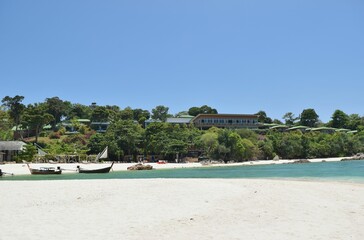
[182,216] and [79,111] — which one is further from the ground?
[79,111]

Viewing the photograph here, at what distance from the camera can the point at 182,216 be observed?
34.4ft

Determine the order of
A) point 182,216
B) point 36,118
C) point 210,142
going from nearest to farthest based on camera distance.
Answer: point 182,216 < point 210,142 < point 36,118

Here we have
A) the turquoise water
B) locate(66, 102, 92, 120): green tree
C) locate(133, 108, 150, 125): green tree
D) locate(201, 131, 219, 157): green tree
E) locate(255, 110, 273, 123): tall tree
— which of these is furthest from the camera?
locate(255, 110, 273, 123): tall tree

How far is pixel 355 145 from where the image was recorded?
3622 inches

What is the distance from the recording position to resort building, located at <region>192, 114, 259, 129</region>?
9469 centimetres

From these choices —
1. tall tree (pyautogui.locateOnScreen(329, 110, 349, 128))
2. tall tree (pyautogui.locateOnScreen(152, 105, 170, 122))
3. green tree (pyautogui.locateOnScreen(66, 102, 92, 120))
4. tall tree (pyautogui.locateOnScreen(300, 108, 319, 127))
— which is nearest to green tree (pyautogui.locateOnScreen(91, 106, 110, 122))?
green tree (pyautogui.locateOnScreen(66, 102, 92, 120))

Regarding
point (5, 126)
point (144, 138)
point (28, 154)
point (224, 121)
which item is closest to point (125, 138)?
point (144, 138)

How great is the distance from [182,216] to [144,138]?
213 feet

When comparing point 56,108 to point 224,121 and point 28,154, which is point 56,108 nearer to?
point 28,154

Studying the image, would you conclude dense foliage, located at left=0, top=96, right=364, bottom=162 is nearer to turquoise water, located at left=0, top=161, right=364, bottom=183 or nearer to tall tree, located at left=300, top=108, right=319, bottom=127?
turquoise water, located at left=0, top=161, right=364, bottom=183

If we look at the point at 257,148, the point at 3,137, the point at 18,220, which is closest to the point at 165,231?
the point at 18,220

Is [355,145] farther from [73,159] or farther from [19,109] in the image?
[19,109]

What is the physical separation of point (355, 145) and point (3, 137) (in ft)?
299

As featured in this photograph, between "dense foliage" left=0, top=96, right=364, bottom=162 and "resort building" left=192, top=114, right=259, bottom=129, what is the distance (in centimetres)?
549
